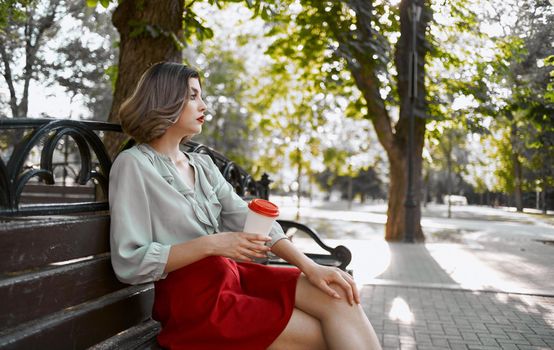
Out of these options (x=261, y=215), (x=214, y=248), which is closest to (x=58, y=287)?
(x=214, y=248)

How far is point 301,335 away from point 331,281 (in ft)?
0.82

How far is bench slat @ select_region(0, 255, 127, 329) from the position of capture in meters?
1.78

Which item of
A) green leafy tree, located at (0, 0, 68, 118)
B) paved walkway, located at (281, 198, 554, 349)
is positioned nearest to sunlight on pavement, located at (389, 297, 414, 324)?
paved walkway, located at (281, 198, 554, 349)

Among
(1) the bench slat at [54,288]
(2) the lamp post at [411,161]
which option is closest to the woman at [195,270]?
(1) the bench slat at [54,288]

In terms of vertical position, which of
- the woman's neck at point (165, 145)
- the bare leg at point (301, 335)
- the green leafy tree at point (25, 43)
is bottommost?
the bare leg at point (301, 335)

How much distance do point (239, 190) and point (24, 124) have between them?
133 inches

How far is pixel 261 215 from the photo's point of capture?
215 centimetres

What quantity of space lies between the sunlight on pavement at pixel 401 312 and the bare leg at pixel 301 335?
7.89ft

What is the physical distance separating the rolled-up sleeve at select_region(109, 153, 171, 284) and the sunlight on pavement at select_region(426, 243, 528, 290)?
13.4 feet

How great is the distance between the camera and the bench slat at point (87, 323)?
1.82m

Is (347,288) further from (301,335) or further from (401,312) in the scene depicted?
(401,312)

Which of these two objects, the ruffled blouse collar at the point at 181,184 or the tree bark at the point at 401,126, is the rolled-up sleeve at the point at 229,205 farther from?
the tree bark at the point at 401,126

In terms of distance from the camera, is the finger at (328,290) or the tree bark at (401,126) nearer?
the finger at (328,290)

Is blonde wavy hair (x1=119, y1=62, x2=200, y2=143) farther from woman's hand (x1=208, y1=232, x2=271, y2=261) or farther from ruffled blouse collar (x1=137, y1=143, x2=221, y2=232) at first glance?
woman's hand (x1=208, y1=232, x2=271, y2=261)
